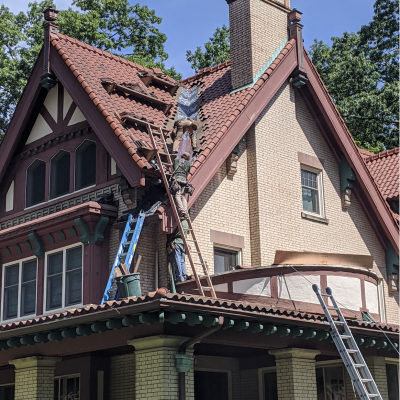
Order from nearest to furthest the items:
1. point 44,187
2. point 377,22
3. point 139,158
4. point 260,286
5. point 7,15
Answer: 1. point 260,286
2. point 139,158
3. point 44,187
4. point 7,15
5. point 377,22

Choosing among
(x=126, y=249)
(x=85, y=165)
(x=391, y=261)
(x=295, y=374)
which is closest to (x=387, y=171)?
(x=391, y=261)

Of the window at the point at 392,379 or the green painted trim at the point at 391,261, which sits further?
the green painted trim at the point at 391,261

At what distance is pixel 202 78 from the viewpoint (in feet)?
79.9

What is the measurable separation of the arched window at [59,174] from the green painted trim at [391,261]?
33.1 ft

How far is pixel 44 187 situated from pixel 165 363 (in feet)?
30.4

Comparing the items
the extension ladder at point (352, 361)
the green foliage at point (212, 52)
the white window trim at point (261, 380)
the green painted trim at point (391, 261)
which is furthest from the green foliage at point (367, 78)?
the extension ladder at point (352, 361)

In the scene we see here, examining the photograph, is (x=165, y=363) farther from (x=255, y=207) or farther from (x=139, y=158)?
(x=255, y=207)

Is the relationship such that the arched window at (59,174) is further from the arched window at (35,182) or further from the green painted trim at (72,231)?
the green painted trim at (72,231)

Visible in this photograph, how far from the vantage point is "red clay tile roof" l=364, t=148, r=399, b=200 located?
1020 inches

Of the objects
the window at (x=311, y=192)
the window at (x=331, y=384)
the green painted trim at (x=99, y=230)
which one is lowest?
the window at (x=331, y=384)

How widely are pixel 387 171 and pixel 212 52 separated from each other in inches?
686

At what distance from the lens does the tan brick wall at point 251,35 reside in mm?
21444

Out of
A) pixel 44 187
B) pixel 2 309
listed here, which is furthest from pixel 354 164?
pixel 2 309

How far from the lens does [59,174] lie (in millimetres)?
20672
